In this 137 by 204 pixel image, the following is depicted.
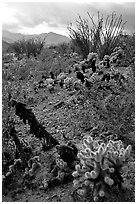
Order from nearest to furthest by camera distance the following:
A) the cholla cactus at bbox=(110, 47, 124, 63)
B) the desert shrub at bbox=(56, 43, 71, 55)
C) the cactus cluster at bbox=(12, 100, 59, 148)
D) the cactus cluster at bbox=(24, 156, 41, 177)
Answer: the cactus cluster at bbox=(24, 156, 41, 177) → the cactus cluster at bbox=(12, 100, 59, 148) → the cholla cactus at bbox=(110, 47, 124, 63) → the desert shrub at bbox=(56, 43, 71, 55)

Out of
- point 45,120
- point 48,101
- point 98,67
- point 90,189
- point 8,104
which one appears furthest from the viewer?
point 98,67

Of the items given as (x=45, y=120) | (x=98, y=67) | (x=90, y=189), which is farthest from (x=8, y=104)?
(x=98, y=67)

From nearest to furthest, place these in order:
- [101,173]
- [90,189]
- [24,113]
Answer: [101,173] → [90,189] → [24,113]

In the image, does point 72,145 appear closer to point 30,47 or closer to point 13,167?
point 13,167

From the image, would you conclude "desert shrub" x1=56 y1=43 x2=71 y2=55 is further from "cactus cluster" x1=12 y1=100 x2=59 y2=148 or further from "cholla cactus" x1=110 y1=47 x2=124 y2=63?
"cactus cluster" x1=12 y1=100 x2=59 y2=148

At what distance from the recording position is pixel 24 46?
68.1ft

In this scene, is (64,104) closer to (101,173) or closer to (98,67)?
(98,67)

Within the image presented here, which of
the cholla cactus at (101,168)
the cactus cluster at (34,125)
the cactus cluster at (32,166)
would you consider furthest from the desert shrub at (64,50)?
the cholla cactus at (101,168)

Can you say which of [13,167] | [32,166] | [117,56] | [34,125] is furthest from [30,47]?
[32,166]

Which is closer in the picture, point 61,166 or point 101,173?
point 101,173

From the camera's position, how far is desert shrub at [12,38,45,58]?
19.9m

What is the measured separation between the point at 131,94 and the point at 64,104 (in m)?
2.17

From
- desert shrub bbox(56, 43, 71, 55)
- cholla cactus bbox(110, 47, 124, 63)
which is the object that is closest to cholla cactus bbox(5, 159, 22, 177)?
cholla cactus bbox(110, 47, 124, 63)

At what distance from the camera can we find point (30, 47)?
65.5 ft
